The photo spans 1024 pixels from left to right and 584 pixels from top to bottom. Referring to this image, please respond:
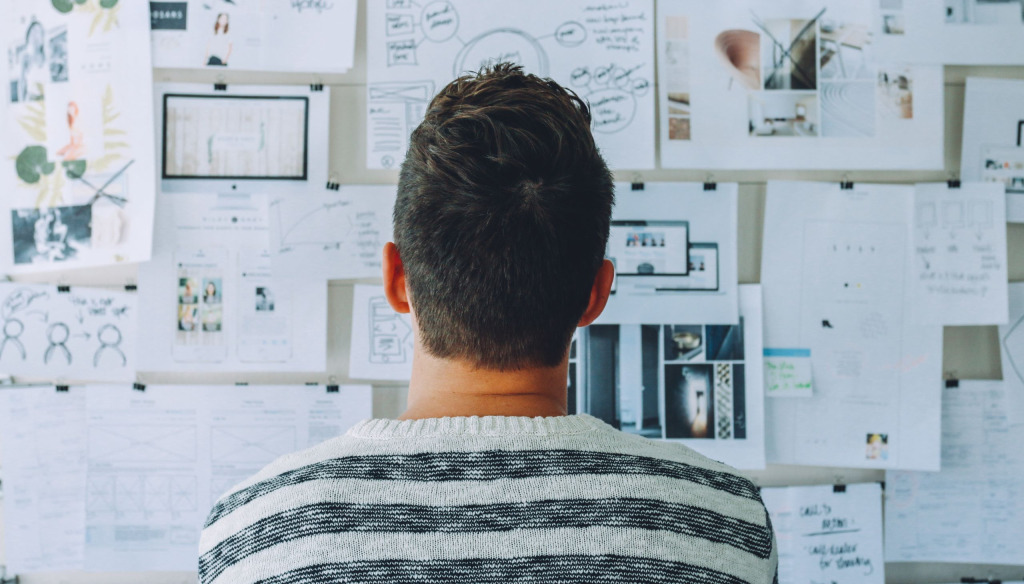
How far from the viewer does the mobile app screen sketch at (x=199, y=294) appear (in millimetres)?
1193

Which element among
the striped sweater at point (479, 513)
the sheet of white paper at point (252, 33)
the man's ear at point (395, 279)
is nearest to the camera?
the striped sweater at point (479, 513)

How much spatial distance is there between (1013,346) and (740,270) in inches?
20.1

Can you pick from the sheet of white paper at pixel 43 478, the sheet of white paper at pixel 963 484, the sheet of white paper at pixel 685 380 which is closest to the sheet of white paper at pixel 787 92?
the sheet of white paper at pixel 685 380

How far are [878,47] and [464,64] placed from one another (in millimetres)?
724

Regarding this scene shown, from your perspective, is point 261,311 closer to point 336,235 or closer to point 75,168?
point 336,235

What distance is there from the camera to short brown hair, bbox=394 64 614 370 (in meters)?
0.55

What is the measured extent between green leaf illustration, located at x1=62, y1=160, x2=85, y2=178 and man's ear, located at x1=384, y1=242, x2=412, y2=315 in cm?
86

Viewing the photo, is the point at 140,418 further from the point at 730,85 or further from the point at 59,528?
the point at 730,85

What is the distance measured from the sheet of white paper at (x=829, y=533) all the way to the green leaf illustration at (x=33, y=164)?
1.38 meters

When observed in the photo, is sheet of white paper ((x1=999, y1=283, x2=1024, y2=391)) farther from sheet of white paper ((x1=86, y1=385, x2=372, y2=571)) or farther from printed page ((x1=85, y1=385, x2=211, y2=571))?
printed page ((x1=85, y1=385, x2=211, y2=571))

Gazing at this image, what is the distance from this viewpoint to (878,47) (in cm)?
121

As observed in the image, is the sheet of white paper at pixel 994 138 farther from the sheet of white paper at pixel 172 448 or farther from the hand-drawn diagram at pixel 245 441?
the hand-drawn diagram at pixel 245 441

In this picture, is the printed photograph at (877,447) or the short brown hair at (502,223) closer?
the short brown hair at (502,223)

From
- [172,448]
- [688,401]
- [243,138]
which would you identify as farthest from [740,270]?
[172,448]
